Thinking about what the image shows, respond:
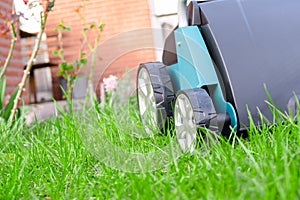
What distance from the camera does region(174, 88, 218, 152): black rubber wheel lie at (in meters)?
1.22

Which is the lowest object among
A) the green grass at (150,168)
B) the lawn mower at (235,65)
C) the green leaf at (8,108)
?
the green grass at (150,168)

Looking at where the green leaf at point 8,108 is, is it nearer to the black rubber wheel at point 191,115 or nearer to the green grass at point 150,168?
the green grass at point 150,168

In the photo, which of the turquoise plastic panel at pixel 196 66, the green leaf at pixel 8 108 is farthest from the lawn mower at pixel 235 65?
the green leaf at pixel 8 108

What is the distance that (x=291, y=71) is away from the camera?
133 cm

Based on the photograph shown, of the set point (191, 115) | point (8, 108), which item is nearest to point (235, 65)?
point (191, 115)

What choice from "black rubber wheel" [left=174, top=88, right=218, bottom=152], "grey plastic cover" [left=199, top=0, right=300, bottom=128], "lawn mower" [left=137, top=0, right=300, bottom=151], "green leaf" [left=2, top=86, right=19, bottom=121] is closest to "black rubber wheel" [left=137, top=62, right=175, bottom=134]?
"lawn mower" [left=137, top=0, right=300, bottom=151]

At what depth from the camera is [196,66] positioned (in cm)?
137

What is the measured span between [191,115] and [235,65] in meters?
0.21

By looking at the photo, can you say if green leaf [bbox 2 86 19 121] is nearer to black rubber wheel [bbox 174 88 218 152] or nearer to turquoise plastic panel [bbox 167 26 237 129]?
turquoise plastic panel [bbox 167 26 237 129]

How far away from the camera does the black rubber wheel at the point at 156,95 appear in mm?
1521

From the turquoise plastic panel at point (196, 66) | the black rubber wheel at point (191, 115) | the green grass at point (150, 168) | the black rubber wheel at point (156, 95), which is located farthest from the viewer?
the black rubber wheel at point (156, 95)

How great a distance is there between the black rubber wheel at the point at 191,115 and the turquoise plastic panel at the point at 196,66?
0.24 feet

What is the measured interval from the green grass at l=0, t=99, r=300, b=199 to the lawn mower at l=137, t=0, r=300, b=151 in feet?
0.21

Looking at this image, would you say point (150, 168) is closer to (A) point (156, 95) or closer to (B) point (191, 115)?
(B) point (191, 115)
